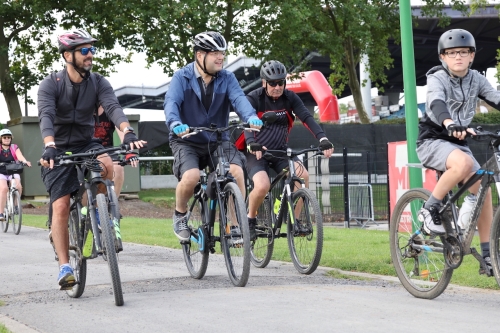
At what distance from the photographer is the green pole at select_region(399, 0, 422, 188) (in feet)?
29.5

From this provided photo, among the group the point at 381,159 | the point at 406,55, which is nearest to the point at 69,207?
the point at 406,55

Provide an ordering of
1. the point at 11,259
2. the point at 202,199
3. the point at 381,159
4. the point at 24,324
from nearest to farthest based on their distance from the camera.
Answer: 1. the point at 24,324
2. the point at 202,199
3. the point at 11,259
4. the point at 381,159

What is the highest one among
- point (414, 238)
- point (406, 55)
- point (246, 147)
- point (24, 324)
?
point (406, 55)

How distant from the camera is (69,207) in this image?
7.12 m

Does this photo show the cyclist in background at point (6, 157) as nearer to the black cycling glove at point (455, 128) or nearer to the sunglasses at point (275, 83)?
the sunglasses at point (275, 83)

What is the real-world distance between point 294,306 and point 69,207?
2018mm

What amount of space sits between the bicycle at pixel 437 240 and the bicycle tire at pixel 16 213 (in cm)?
1014

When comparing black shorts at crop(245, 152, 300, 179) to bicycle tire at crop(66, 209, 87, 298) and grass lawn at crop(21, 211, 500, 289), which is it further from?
bicycle tire at crop(66, 209, 87, 298)

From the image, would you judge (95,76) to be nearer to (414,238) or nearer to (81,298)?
(81,298)

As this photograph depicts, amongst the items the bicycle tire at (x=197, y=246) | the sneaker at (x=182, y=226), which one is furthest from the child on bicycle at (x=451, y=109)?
the sneaker at (x=182, y=226)

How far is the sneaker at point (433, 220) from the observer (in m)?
6.44

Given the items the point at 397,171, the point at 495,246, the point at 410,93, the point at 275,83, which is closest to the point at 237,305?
the point at 495,246

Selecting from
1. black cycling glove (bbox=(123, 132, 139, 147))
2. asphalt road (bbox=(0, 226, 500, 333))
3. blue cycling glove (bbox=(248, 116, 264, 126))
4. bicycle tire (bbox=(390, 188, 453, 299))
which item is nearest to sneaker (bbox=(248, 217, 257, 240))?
asphalt road (bbox=(0, 226, 500, 333))

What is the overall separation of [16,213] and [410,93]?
9440 mm
